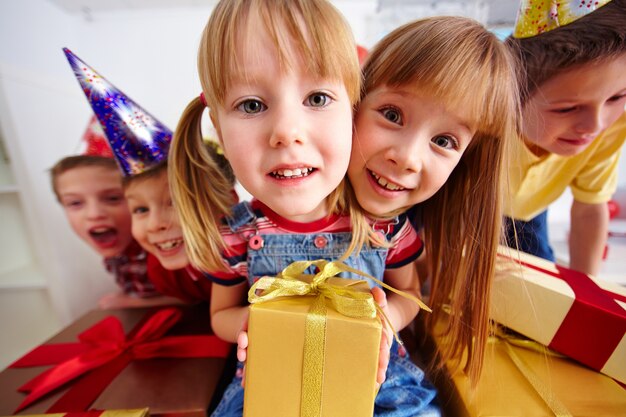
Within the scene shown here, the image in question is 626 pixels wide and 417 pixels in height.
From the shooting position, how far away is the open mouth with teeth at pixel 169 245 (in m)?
0.68

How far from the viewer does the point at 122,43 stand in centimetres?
104

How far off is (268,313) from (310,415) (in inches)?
5.5

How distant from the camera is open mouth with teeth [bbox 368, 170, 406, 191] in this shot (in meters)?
0.49

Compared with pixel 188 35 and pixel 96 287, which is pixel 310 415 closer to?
pixel 96 287

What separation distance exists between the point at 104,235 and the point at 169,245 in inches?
9.3

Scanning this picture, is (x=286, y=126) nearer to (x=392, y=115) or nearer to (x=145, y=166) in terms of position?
(x=392, y=115)

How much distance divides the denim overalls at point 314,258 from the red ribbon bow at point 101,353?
139 millimetres

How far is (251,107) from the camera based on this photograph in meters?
0.41

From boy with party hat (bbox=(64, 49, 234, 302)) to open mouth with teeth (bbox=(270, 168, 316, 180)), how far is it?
21cm

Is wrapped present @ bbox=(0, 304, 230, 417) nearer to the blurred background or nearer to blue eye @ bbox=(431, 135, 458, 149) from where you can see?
the blurred background

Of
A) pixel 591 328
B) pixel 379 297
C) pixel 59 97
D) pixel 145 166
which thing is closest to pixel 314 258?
pixel 379 297

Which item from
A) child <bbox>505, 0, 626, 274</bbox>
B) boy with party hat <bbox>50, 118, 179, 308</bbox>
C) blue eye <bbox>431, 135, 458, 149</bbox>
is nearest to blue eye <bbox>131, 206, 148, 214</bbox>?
boy with party hat <bbox>50, 118, 179, 308</bbox>

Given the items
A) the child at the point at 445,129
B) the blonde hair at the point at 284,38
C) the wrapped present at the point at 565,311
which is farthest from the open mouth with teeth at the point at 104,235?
the wrapped present at the point at 565,311

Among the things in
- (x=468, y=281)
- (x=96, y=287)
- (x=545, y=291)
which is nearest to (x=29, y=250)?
(x=96, y=287)
